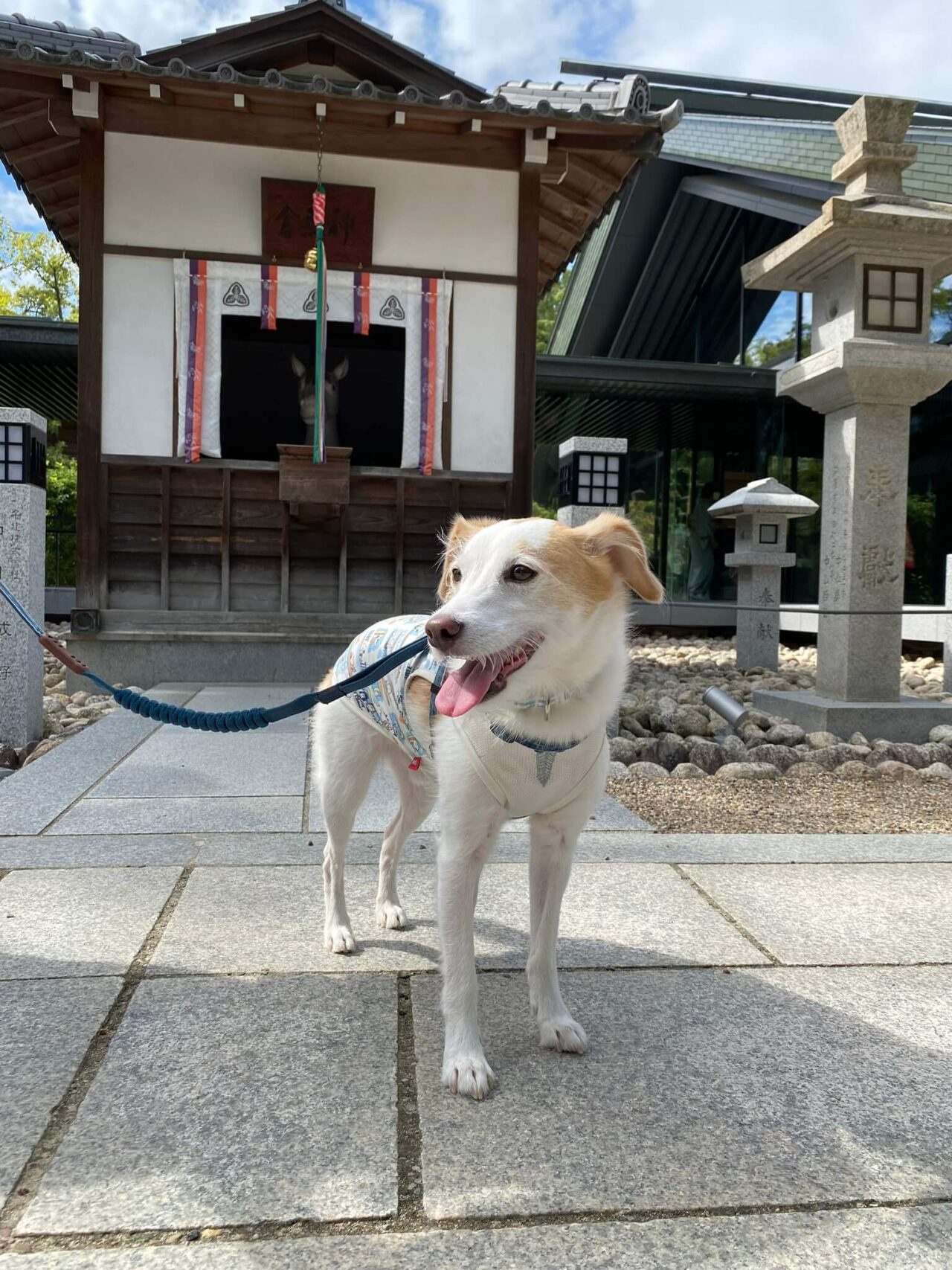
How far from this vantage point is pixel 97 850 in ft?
11.7

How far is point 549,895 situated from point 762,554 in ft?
27.8

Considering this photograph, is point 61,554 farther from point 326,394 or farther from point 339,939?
point 339,939

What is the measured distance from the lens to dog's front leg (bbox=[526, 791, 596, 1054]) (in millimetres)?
2182

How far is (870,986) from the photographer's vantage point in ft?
8.07

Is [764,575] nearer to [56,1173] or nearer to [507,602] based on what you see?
[507,602]

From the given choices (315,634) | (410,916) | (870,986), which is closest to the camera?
(870,986)

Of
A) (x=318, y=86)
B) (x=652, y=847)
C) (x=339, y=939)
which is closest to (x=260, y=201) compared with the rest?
(x=318, y=86)

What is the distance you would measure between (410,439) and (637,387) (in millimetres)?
6729

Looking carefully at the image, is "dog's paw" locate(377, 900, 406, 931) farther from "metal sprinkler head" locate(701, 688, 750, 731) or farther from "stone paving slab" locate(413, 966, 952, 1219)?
"metal sprinkler head" locate(701, 688, 750, 731)

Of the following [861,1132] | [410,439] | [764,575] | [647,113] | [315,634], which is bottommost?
[861,1132]

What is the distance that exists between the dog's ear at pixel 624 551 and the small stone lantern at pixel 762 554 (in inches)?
319

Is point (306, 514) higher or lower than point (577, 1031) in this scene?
higher

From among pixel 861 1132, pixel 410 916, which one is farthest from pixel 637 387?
pixel 861 1132

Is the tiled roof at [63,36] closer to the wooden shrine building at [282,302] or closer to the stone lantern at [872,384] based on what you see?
the wooden shrine building at [282,302]
